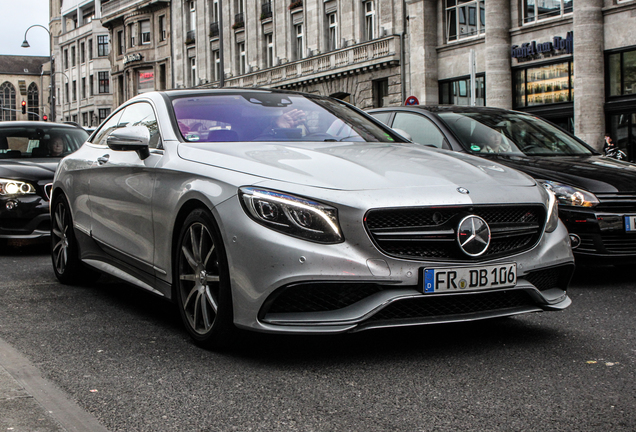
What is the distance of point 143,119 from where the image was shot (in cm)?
558

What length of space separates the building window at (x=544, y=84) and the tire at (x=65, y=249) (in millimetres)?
21202

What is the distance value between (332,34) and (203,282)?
33.9 meters

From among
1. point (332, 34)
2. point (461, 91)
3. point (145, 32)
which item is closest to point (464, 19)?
point (461, 91)

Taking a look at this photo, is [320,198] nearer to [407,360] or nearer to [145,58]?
[407,360]

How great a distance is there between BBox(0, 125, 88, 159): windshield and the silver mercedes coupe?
18.5ft

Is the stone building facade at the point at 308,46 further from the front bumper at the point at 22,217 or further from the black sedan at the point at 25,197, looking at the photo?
the front bumper at the point at 22,217

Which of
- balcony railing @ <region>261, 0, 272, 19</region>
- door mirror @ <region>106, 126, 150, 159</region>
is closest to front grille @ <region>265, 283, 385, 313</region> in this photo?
door mirror @ <region>106, 126, 150, 159</region>

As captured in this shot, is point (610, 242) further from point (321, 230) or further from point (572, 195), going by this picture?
point (321, 230)


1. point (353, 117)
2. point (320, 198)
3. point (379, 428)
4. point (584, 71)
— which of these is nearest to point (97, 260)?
point (353, 117)

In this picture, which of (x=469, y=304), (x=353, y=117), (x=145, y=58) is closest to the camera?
(x=469, y=304)

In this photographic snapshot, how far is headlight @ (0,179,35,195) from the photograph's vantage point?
8945 mm

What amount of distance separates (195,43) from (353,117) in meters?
46.1

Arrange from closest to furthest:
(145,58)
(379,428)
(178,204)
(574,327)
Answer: (379,428) → (178,204) → (574,327) → (145,58)

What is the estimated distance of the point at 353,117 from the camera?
5.76 meters
